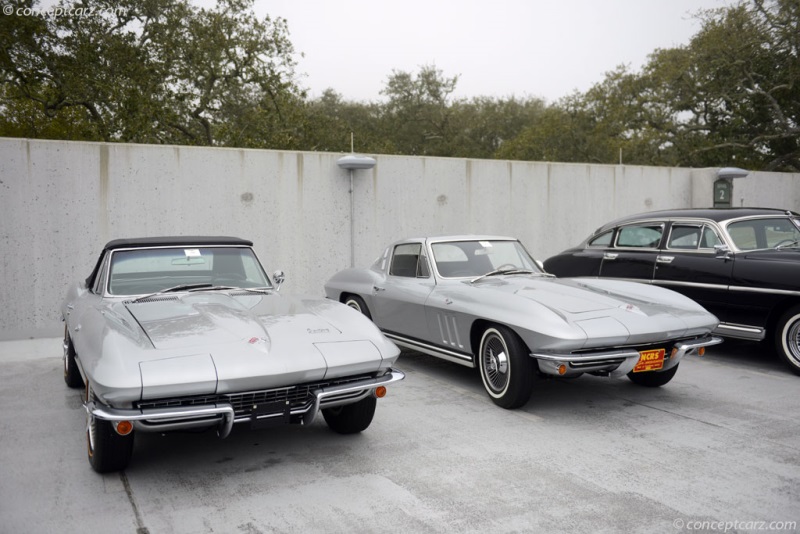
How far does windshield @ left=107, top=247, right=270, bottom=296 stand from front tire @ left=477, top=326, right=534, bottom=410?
1853 mm

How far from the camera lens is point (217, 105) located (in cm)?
2302

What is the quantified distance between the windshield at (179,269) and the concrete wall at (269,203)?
410 centimetres

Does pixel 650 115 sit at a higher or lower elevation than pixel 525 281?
higher

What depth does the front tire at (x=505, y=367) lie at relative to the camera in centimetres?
483

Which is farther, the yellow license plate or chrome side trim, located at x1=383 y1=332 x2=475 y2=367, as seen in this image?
chrome side trim, located at x1=383 y1=332 x2=475 y2=367

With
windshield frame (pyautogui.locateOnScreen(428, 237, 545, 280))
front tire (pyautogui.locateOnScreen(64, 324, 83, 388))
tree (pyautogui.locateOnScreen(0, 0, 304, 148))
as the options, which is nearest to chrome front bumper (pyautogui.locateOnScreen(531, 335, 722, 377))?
windshield frame (pyautogui.locateOnScreen(428, 237, 545, 280))

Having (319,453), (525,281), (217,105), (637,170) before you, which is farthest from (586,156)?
(319,453)

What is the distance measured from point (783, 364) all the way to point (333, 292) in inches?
193

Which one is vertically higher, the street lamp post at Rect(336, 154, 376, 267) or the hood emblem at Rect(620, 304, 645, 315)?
the street lamp post at Rect(336, 154, 376, 267)

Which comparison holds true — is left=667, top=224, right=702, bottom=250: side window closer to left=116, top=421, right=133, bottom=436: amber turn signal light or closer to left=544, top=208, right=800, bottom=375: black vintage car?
left=544, top=208, right=800, bottom=375: black vintage car

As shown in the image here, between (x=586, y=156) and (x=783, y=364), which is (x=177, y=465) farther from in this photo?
(x=586, y=156)

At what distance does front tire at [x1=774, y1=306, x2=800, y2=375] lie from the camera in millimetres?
6082

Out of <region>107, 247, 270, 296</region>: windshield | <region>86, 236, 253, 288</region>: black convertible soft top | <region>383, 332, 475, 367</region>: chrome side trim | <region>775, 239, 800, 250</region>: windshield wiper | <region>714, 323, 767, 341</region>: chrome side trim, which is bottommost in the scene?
<region>383, 332, 475, 367</region>: chrome side trim

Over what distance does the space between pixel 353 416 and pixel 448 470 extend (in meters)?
0.82
